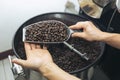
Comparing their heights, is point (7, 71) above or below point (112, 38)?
below


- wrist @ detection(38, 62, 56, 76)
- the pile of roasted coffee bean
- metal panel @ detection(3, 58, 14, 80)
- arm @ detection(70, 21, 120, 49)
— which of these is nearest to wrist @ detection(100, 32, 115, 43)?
arm @ detection(70, 21, 120, 49)

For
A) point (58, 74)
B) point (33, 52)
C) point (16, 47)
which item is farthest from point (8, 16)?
point (58, 74)

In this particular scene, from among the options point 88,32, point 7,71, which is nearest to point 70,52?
point 88,32

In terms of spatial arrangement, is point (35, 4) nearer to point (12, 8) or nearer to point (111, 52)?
point (12, 8)

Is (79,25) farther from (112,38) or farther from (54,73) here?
(54,73)

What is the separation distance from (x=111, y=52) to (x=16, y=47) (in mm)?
472

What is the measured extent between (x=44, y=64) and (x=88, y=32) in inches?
9.9

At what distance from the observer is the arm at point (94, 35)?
935 millimetres

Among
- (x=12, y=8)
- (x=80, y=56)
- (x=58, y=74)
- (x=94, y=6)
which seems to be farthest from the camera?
(x=12, y=8)

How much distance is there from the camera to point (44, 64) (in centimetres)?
83

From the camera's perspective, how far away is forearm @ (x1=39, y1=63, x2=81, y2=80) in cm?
78

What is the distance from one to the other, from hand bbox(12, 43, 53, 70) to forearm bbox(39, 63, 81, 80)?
18 millimetres

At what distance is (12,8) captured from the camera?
137 centimetres

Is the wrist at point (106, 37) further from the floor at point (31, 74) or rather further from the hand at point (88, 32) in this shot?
the floor at point (31, 74)
